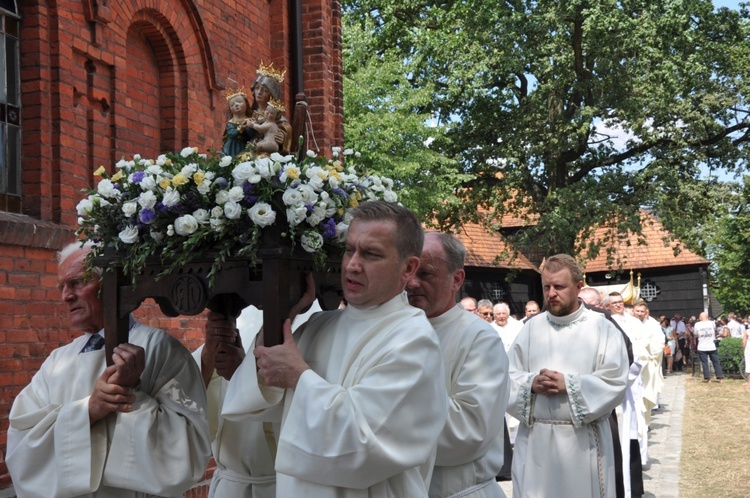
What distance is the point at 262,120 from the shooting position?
570cm

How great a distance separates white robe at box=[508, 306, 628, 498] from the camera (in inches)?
257

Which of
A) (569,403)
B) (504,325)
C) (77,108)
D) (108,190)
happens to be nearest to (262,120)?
(108,190)

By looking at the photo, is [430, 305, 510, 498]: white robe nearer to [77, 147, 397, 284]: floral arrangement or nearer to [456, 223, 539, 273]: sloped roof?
[77, 147, 397, 284]: floral arrangement

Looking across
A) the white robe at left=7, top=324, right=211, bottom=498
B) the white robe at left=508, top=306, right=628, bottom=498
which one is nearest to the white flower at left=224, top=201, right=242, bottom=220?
the white robe at left=7, top=324, right=211, bottom=498

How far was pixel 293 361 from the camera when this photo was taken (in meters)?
3.34

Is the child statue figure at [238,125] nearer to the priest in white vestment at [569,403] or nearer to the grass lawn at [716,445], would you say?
the priest in white vestment at [569,403]

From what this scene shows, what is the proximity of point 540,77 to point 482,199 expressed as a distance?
3879 millimetres

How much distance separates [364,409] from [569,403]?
3.73 meters

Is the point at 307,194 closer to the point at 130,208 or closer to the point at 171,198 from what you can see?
the point at 171,198

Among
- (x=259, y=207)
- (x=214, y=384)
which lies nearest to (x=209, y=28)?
(x=214, y=384)

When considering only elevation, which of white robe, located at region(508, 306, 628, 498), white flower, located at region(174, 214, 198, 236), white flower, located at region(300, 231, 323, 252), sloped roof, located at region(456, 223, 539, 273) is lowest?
white robe, located at region(508, 306, 628, 498)

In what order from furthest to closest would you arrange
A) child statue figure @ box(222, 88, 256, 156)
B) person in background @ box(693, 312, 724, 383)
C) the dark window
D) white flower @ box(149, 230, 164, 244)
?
person in background @ box(693, 312, 724, 383)
the dark window
child statue figure @ box(222, 88, 256, 156)
white flower @ box(149, 230, 164, 244)

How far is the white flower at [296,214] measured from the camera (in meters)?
3.50

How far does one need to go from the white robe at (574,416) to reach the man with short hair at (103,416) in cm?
329
